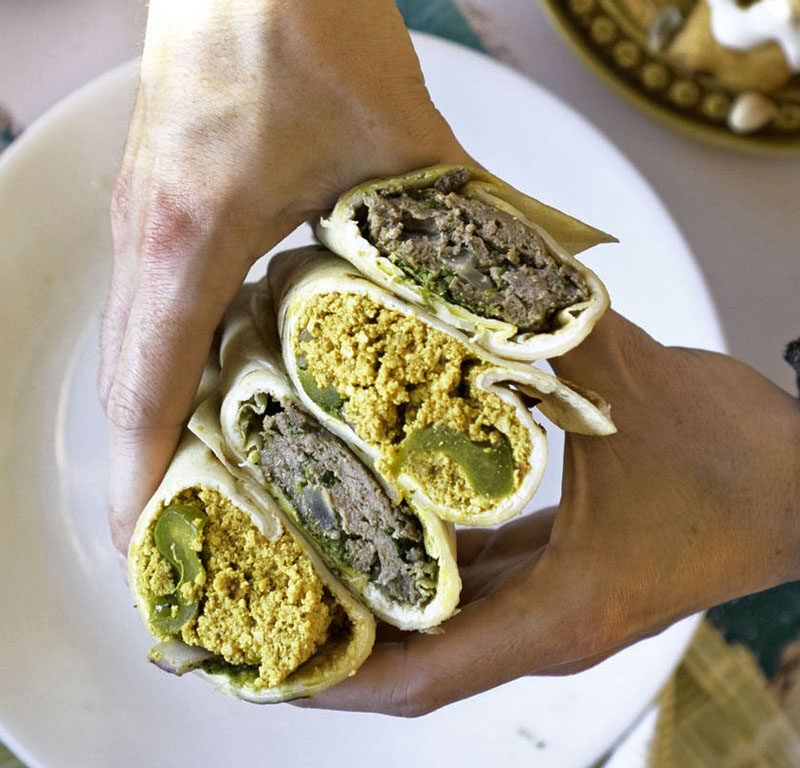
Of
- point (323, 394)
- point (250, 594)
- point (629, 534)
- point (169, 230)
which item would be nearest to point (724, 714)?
point (629, 534)

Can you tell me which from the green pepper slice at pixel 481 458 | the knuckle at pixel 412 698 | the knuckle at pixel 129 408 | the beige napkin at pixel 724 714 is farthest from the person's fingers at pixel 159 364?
the beige napkin at pixel 724 714

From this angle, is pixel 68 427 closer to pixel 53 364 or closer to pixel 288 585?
pixel 53 364

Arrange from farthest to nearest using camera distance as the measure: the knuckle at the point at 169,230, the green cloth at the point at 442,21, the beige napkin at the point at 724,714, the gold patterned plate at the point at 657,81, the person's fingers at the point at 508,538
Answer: the beige napkin at the point at 724,714 < the green cloth at the point at 442,21 < the gold patterned plate at the point at 657,81 < the person's fingers at the point at 508,538 < the knuckle at the point at 169,230

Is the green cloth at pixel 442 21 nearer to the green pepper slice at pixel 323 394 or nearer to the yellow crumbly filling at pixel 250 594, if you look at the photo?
the green pepper slice at pixel 323 394

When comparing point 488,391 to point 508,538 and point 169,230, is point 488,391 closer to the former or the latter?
point 169,230

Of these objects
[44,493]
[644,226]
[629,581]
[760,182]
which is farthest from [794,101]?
[44,493]

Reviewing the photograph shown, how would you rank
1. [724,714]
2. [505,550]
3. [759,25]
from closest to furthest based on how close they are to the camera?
[505,550], [759,25], [724,714]
